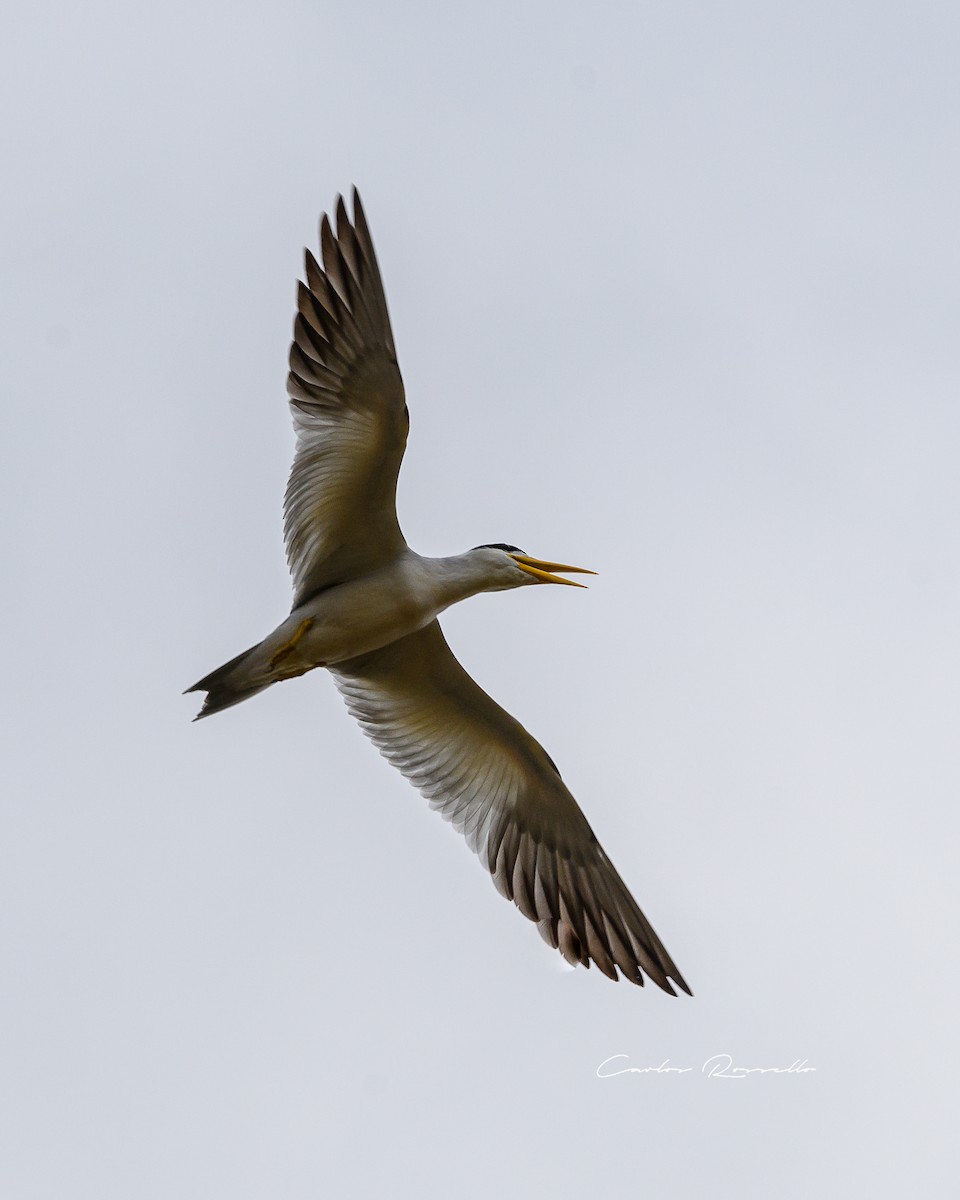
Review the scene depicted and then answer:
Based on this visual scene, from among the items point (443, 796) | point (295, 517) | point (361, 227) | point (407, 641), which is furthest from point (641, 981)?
point (361, 227)

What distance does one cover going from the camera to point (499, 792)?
12.0 meters

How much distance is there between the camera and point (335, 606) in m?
10.8

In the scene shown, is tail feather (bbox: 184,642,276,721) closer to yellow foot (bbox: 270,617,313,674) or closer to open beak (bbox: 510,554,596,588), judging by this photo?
yellow foot (bbox: 270,617,313,674)

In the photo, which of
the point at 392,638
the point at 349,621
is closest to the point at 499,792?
the point at 392,638

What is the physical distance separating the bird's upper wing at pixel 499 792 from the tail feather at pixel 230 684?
3.66 ft

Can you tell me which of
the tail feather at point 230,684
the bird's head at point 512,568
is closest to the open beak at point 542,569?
the bird's head at point 512,568

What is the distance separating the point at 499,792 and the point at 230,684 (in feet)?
7.98

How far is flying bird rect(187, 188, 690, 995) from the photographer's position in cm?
1037

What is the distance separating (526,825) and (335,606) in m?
2.45

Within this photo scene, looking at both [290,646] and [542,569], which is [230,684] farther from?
[542,569]

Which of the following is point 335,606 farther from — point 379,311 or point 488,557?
point 379,311

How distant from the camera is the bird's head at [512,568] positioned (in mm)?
11141

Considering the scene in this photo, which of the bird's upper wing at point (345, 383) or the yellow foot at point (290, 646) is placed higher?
the bird's upper wing at point (345, 383)

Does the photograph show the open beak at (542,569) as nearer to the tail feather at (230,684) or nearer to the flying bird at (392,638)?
the flying bird at (392,638)
